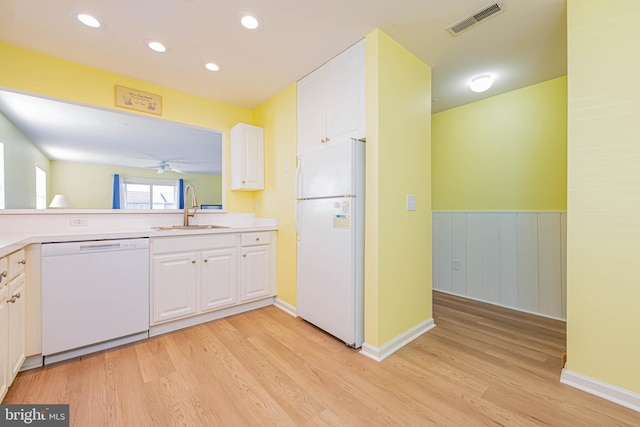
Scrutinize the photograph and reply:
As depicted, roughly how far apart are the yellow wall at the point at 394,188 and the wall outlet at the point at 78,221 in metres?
2.56

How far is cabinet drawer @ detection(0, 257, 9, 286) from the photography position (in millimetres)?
1320

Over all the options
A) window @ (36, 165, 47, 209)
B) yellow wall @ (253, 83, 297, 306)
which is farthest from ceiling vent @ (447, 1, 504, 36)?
window @ (36, 165, 47, 209)

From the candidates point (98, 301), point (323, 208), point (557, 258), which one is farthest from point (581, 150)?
point (98, 301)

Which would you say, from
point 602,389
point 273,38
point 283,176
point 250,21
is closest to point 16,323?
point 283,176

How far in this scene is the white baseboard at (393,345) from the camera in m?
1.89

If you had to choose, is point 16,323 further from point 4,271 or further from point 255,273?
point 255,273

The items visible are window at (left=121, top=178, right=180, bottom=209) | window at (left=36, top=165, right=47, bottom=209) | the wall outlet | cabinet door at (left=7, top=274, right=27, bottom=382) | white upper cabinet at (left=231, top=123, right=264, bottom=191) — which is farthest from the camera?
window at (left=121, top=178, right=180, bottom=209)

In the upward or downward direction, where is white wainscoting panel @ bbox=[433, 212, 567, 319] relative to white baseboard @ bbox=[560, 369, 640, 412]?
upward

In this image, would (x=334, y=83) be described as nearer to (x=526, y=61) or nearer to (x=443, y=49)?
(x=443, y=49)

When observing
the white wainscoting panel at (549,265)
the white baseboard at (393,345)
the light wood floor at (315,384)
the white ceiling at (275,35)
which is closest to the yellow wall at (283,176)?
the white ceiling at (275,35)

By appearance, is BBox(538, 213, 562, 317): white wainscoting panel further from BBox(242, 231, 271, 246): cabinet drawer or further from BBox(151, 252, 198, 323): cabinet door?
BBox(151, 252, 198, 323): cabinet door

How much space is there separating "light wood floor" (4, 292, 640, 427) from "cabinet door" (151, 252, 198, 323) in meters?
0.22

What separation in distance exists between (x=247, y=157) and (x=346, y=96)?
4.87 ft

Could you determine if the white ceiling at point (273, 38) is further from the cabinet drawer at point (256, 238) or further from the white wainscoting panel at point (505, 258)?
the cabinet drawer at point (256, 238)
